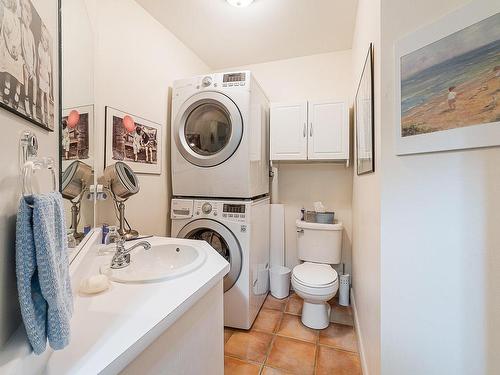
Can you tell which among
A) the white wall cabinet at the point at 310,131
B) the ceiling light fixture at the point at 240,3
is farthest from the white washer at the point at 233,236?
the ceiling light fixture at the point at 240,3

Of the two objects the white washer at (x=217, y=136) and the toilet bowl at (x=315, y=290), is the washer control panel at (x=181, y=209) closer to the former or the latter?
the white washer at (x=217, y=136)

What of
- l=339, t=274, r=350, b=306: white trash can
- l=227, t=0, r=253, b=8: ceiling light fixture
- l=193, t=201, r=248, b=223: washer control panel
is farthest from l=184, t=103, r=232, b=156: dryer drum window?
l=339, t=274, r=350, b=306: white trash can

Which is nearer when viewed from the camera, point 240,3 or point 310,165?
point 240,3

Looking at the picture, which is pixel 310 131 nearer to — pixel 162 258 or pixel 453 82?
pixel 453 82

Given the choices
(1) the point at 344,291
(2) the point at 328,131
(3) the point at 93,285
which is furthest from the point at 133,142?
(1) the point at 344,291

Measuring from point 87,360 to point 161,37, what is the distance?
2.23 meters

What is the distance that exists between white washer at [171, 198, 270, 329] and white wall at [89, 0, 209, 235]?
222mm

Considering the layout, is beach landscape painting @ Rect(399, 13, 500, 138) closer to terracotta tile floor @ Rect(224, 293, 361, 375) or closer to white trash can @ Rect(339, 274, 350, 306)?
terracotta tile floor @ Rect(224, 293, 361, 375)

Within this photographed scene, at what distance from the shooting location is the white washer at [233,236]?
1.76 metres

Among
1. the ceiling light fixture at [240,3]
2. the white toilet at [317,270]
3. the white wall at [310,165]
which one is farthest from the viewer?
the white wall at [310,165]

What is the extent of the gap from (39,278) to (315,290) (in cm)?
168

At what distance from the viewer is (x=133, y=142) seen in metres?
1.67

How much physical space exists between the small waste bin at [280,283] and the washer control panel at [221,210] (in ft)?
2.99

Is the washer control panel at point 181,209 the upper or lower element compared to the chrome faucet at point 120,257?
upper
